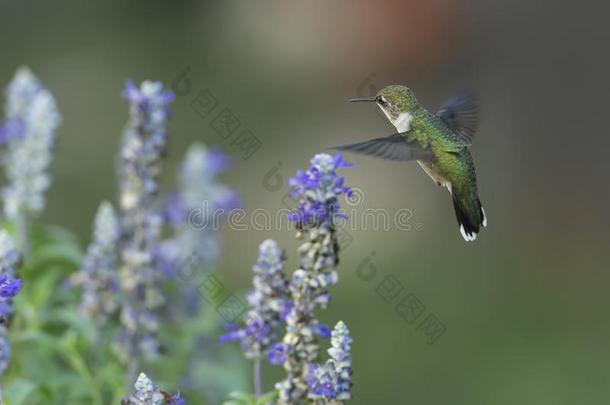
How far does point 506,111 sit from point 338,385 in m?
10.9

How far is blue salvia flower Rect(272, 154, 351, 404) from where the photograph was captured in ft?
14.1

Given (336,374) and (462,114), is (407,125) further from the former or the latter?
(336,374)

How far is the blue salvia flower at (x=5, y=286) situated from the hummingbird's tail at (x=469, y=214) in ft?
7.32

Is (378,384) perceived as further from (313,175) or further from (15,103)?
(313,175)

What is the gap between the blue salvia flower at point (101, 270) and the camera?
5.76 meters

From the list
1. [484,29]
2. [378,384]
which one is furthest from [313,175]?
[484,29]

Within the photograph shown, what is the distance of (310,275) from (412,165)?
10.4 meters

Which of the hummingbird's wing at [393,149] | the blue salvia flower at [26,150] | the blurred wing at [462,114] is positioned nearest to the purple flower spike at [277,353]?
the hummingbird's wing at [393,149]

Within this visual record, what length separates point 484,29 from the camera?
15.4 m

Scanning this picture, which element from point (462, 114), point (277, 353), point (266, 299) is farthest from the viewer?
point (462, 114)

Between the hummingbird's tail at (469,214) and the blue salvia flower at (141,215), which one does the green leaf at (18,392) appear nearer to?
the blue salvia flower at (141,215)

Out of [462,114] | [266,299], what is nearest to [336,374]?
[266,299]

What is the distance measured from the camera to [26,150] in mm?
6102

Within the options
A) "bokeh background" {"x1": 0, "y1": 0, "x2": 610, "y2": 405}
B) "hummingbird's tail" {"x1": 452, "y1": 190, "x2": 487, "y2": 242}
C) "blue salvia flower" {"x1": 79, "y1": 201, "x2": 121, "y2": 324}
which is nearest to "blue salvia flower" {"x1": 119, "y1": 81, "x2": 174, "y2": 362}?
"blue salvia flower" {"x1": 79, "y1": 201, "x2": 121, "y2": 324}
